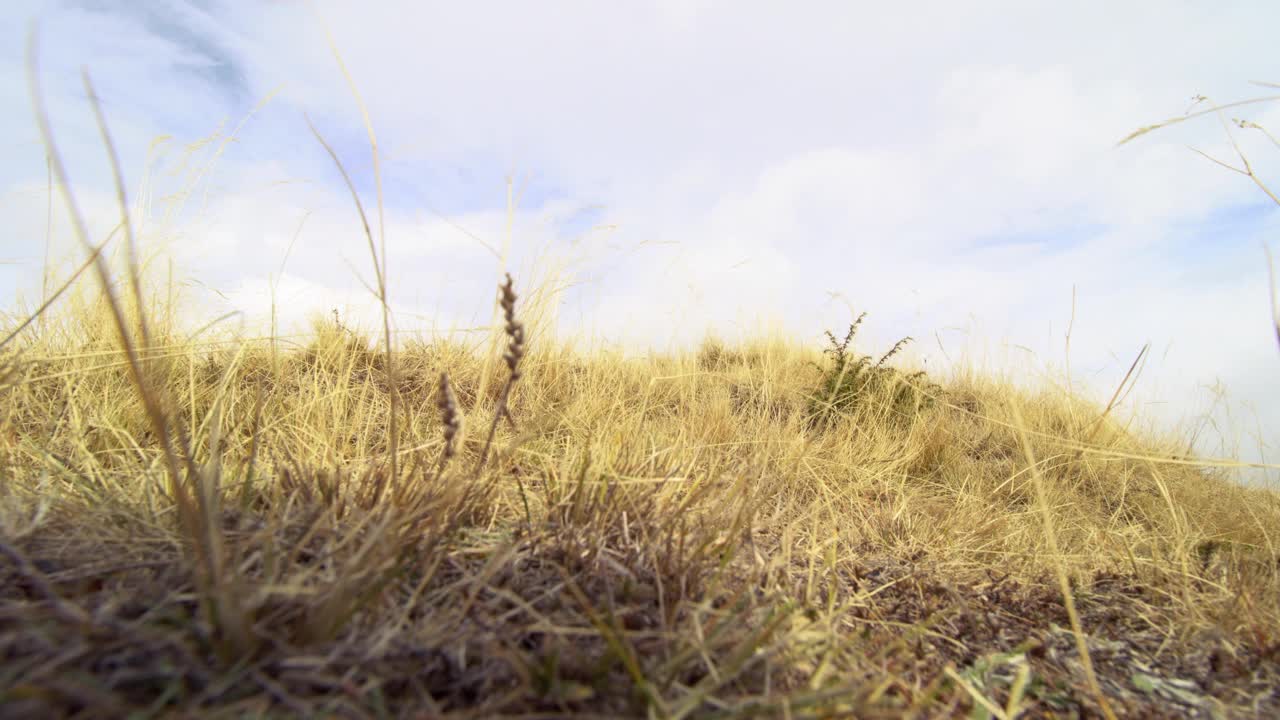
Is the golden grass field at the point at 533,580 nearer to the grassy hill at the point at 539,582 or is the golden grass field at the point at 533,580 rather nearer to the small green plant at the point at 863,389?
the grassy hill at the point at 539,582

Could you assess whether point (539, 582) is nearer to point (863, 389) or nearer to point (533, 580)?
point (533, 580)

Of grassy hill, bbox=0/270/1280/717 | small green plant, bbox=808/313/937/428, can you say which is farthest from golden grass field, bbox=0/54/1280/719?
A: small green plant, bbox=808/313/937/428

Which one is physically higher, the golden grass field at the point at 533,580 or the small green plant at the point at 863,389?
the small green plant at the point at 863,389

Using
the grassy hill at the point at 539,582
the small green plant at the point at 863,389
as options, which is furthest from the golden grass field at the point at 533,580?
the small green plant at the point at 863,389

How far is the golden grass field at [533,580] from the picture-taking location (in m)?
0.94

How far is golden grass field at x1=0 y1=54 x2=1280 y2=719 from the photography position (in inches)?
37.2

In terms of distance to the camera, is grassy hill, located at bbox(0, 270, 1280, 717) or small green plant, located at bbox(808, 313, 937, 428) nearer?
grassy hill, located at bbox(0, 270, 1280, 717)

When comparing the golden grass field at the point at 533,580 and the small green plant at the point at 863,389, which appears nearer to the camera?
the golden grass field at the point at 533,580

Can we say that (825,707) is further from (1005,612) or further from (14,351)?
(14,351)

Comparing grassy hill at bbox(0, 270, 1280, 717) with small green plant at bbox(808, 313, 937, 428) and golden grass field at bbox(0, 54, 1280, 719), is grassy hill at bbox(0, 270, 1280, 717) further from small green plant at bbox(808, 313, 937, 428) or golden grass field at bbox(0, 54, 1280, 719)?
small green plant at bbox(808, 313, 937, 428)

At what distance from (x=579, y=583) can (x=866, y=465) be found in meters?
2.47

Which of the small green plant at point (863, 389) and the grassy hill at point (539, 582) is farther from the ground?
the small green plant at point (863, 389)

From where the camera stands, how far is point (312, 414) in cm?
275

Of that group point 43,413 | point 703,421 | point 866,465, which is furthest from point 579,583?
point 43,413
